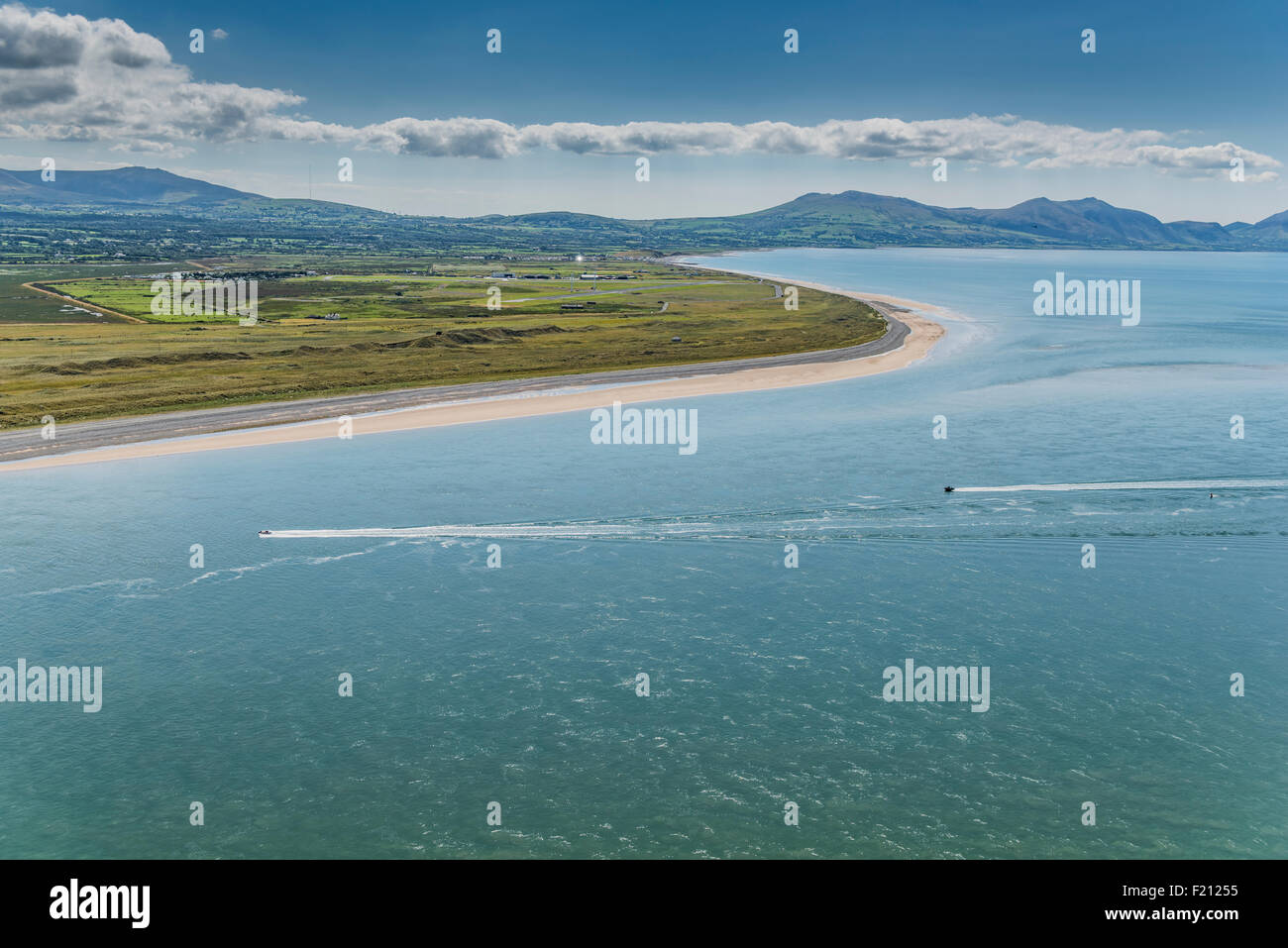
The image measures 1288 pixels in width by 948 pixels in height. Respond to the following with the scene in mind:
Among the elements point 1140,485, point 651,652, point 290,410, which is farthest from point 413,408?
point 1140,485

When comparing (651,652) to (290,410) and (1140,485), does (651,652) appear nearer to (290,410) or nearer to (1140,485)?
(1140,485)

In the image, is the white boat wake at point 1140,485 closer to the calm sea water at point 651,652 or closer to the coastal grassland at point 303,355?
the calm sea water at point 651,652

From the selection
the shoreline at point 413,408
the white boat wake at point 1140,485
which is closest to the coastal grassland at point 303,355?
the shoreline at point 413,408

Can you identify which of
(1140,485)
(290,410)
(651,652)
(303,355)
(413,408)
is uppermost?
(303,355)
